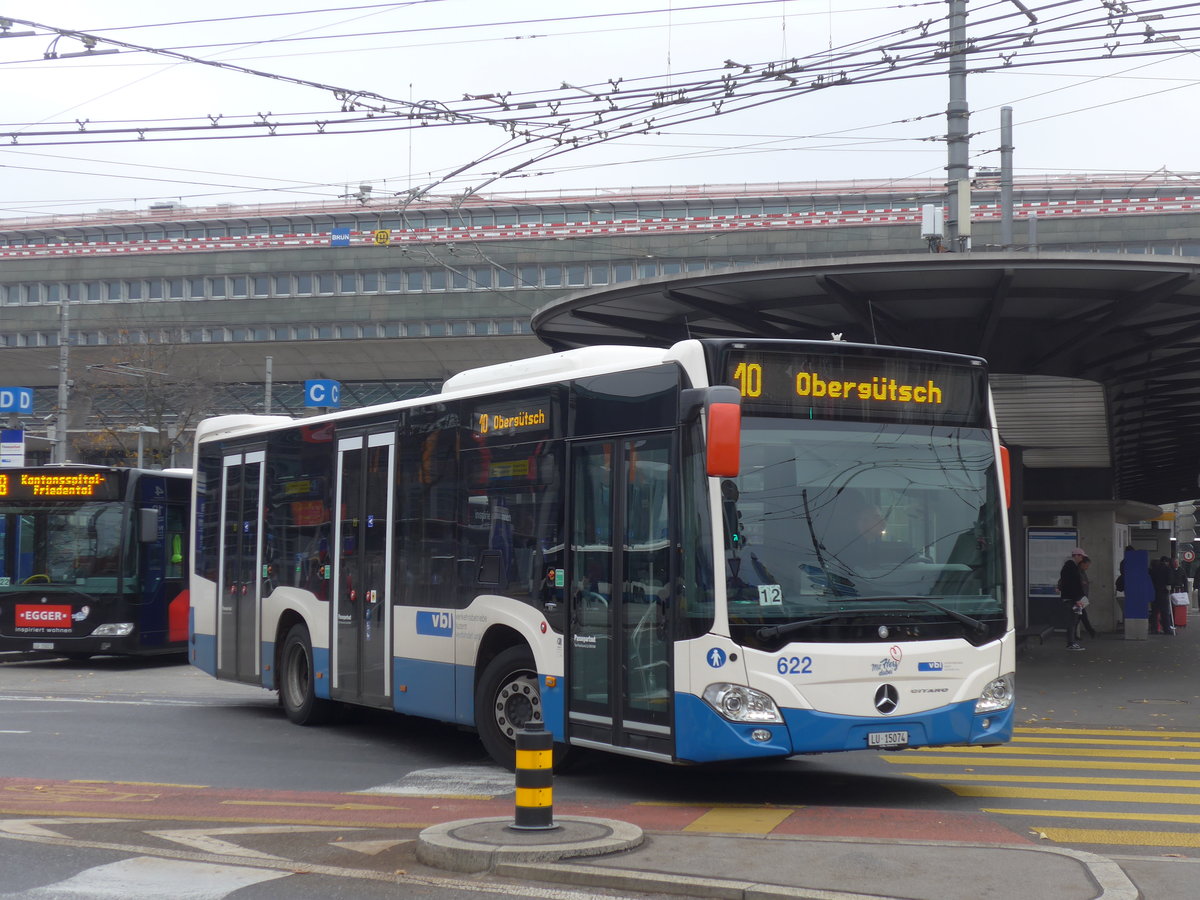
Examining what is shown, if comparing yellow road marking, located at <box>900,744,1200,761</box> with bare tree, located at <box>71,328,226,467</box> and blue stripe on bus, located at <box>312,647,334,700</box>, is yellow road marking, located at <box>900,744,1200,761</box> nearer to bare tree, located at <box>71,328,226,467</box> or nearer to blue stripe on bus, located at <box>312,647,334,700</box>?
blue stripe on bus, located at <box>312,647,334,700</box>

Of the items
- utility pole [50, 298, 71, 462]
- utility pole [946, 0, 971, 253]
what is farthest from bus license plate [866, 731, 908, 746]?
utility pole [50, 298, 71, 462]

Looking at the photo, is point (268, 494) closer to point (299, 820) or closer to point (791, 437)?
point (299, 820)

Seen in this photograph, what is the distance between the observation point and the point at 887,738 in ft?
30.2

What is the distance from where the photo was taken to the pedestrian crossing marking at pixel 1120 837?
27.2ft

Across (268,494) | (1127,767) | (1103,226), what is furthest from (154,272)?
(1127,767)

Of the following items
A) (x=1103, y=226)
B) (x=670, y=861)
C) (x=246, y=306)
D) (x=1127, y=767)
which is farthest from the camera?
(x=246, y=306)

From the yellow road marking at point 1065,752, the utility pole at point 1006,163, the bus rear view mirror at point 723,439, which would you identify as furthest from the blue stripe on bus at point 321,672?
the utility pole at point 1006,163

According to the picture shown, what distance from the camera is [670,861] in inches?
290

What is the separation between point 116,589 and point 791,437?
48.7 ft

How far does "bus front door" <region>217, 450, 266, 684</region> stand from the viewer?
1502 cm

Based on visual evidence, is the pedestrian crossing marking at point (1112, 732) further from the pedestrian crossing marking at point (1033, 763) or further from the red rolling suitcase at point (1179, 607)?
the red rolling suitcase at point (1179, 607)

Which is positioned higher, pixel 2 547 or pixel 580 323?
pixel 580 323

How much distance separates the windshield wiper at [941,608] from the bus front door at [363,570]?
4.72 m

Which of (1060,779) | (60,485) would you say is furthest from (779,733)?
(60,485)
